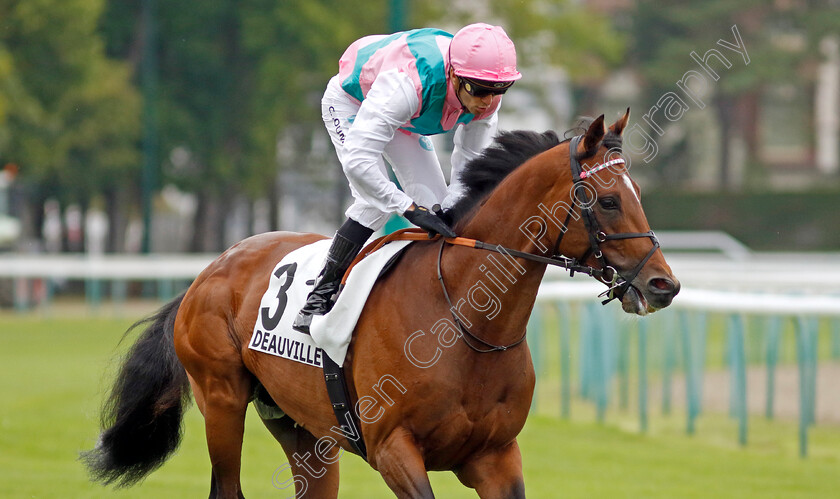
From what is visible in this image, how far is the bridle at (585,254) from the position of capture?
3605mm

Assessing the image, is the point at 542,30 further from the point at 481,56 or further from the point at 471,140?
the point at 481,56

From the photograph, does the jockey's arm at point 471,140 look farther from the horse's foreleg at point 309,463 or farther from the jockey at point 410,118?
the horse's foreleg at point 309,463

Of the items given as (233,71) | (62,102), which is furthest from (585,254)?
(233,71)

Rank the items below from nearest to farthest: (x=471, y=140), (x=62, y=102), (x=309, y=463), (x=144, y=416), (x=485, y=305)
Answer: (x=485, y=305), (x=471, y=140), (x=309, y=463), (x=144, y=416), (x=62, y=102)

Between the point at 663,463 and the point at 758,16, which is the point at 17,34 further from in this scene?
the point at 758,16

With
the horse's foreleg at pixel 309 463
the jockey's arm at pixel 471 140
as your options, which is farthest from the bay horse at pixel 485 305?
the horse's foreleg at pixel 309 463

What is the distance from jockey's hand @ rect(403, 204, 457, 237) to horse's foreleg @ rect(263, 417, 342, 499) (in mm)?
1305

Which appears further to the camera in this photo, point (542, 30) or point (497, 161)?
point (542, 30)

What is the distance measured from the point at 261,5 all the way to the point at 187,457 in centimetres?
1894

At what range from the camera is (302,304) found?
440cm

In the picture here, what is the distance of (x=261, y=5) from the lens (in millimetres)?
25156

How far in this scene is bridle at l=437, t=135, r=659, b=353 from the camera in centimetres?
361

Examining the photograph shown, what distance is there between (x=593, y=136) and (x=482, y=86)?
47 cm

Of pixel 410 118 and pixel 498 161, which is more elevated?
pixel 410 118
